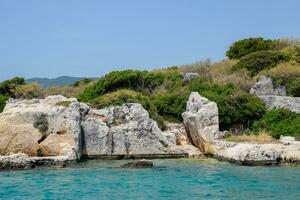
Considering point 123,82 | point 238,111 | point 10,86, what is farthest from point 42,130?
point 10,86

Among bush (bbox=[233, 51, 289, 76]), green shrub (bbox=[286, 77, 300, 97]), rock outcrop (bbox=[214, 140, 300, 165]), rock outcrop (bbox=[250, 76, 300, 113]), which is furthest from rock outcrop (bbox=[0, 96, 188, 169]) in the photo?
bush (bbox=[233, 51, 289, 76])

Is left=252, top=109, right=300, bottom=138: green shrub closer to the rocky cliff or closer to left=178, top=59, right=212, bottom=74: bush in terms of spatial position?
the rocky cliff

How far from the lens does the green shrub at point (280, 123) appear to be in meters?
28.2

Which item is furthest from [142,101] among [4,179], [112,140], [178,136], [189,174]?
[4,179]

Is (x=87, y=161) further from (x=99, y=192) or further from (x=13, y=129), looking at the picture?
(x=99, y=192)

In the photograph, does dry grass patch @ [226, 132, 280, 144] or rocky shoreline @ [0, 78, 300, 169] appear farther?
dry grass patch @ [226, 132, 280, 144]

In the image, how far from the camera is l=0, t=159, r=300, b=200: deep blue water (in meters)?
17.6

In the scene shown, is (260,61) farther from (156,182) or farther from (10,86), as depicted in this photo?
(156,182)

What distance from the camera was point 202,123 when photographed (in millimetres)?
28031

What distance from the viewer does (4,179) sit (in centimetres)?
2039

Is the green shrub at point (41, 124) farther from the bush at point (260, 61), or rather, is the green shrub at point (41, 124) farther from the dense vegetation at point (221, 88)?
the bush at point (260, 61)

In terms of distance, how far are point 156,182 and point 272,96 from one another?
50.9ft

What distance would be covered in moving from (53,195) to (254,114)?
55.7 ft

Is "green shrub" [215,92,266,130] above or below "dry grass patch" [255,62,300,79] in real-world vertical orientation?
below
